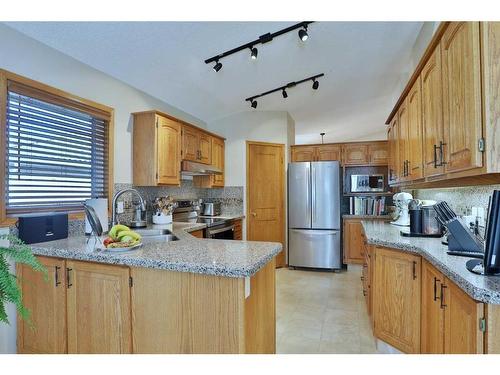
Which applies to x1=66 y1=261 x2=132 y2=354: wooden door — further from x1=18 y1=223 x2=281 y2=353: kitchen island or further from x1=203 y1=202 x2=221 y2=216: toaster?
x1=203 y1=202 x2=221 y2=216: toaster

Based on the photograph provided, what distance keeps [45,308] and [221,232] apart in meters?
2.21

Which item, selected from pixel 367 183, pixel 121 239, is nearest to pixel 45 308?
pixel 121 239

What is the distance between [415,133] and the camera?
89.7 inches

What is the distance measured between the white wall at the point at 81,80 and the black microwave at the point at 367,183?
10.5 ft

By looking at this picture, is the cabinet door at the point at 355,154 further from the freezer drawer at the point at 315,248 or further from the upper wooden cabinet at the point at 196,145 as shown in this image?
the upper wooden cabinet at the point at 196,145

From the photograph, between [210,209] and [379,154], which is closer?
[210,209]

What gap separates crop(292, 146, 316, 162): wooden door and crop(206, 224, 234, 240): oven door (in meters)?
1.76

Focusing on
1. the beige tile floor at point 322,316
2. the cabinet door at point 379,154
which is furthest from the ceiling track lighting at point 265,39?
the cabinet door at point 379,154

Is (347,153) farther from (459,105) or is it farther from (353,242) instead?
(459,105)

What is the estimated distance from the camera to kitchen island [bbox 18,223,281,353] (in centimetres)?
134

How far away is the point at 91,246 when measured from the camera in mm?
1825

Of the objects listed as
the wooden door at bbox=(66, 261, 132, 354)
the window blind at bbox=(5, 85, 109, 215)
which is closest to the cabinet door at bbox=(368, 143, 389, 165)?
the window blind at bbox=(5, 85, 109, 215)

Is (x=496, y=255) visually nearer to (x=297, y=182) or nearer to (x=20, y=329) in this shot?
(x=20, y=329)

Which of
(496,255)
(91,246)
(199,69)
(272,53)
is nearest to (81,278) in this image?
(91,246)
